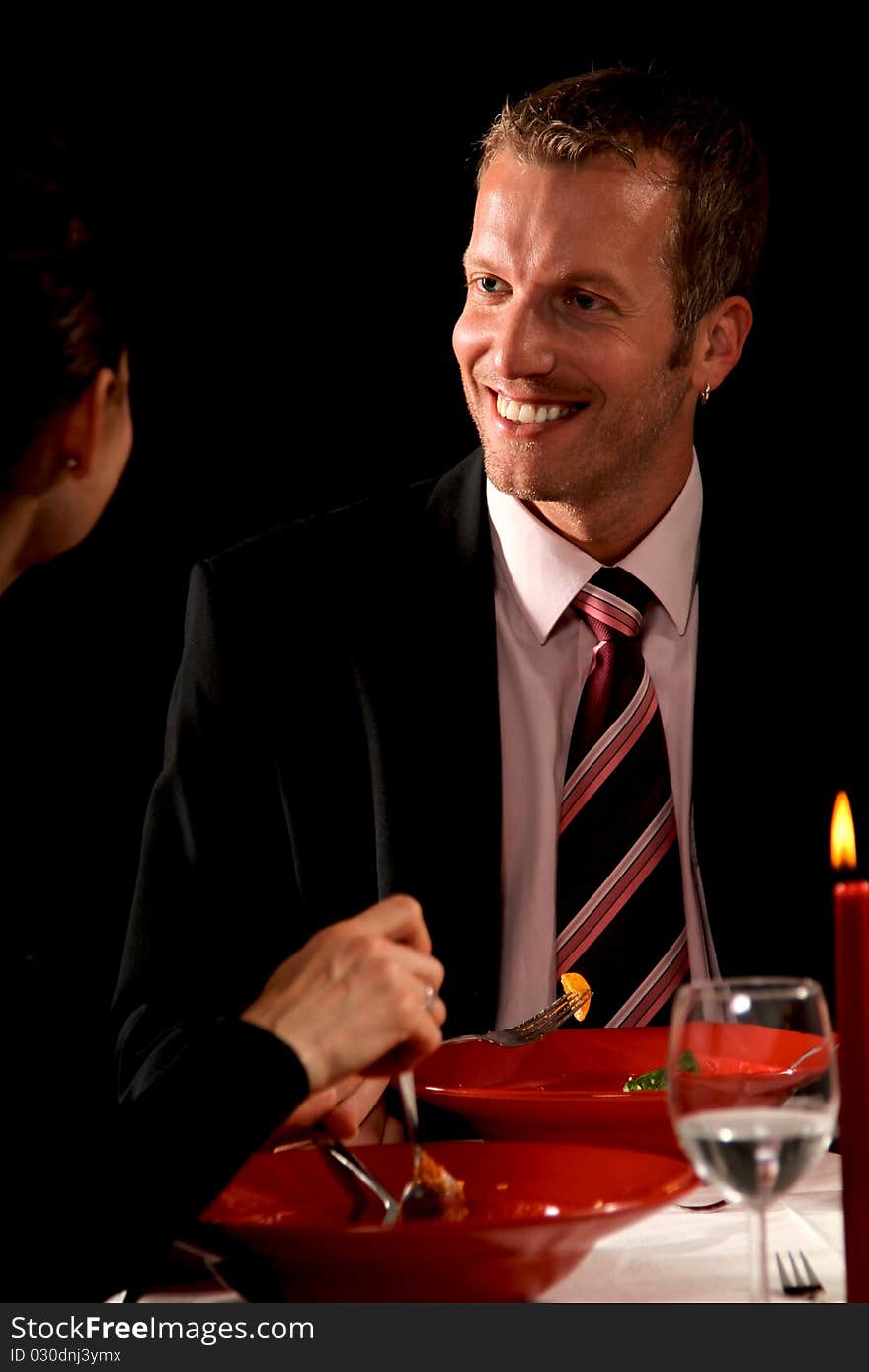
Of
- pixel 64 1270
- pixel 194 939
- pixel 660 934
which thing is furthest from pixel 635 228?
pixel 64 1270

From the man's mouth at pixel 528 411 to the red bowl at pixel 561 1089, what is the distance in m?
0.93

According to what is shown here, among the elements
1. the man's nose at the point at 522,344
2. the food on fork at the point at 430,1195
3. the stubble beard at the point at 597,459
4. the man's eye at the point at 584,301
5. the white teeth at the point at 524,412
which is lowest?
the food on fork at the point at 430,1195

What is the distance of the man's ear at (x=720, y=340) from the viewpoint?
8.21ft

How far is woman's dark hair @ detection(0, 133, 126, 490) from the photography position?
3.80 feet

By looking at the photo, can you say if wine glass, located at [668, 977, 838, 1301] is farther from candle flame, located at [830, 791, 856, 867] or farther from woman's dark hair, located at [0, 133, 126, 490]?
woman's dark hair, located at [0, 133, 126, 490]

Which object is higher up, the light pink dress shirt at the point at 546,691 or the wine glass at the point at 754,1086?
the light pink dress shirt at the point at 546,691

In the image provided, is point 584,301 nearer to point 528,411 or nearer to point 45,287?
point 528,411

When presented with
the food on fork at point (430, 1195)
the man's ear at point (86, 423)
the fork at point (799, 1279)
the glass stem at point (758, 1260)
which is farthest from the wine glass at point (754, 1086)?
the man's ear at point (86, 423)

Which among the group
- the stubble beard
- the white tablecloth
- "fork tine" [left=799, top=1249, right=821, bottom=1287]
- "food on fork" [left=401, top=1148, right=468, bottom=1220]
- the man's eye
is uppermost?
the man's eye

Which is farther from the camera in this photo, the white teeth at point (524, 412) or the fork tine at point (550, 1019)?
the white teeth at point (524, 412)

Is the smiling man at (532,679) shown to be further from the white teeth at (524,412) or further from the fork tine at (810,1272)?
the fork tine at (810,1272)

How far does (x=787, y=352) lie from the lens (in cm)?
297

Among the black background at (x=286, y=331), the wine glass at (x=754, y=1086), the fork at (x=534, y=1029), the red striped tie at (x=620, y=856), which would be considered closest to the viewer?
the wine glass at (x=754, y=1086)

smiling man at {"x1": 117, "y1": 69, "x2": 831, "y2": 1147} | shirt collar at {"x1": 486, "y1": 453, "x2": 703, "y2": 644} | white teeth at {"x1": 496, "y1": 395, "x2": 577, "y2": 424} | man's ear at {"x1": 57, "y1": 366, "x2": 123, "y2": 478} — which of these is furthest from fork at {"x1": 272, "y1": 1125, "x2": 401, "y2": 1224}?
white teeth at {"x1": 496, "y1": 395, "x2": 577, "y2": 424}
